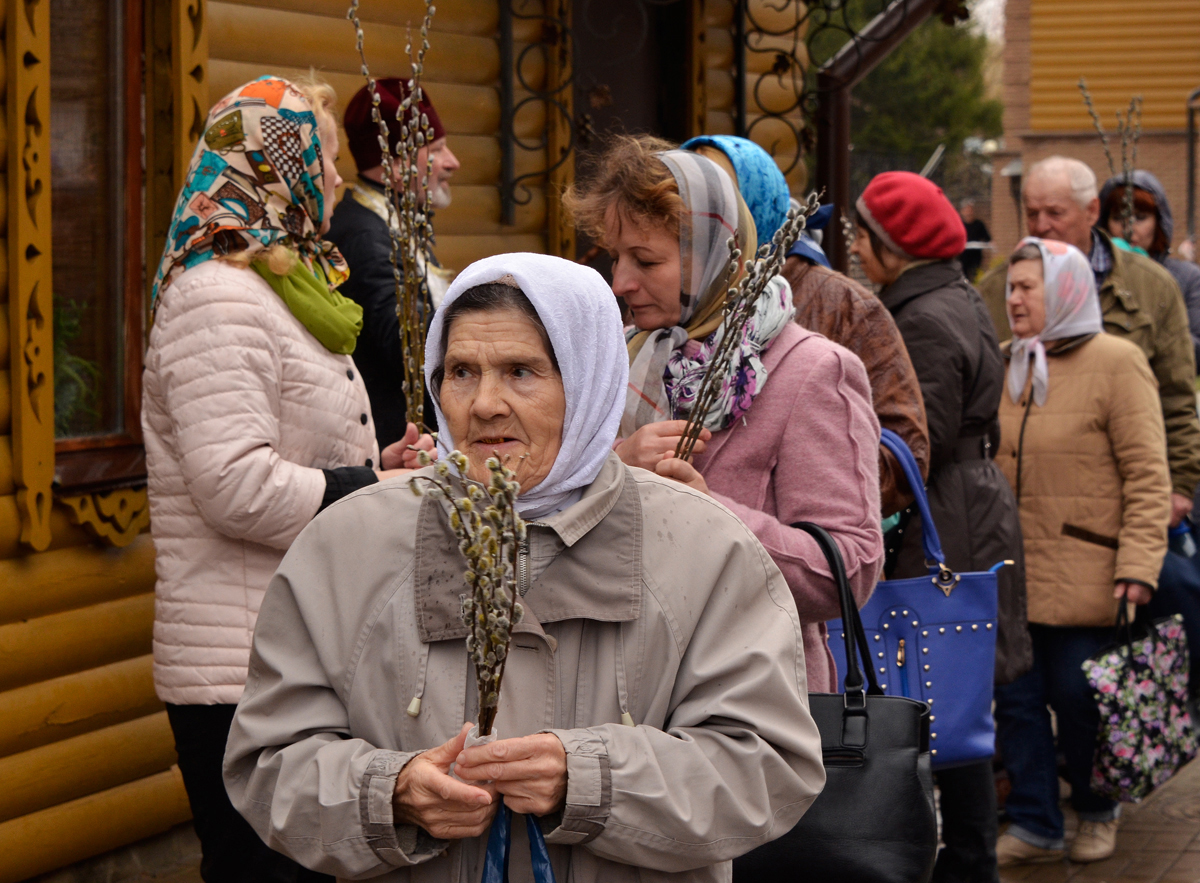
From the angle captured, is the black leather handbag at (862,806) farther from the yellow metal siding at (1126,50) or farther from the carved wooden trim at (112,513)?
the yellow metal siding at (1126,50)

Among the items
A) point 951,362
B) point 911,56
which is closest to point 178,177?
point 951,362

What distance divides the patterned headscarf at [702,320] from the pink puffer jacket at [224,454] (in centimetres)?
82

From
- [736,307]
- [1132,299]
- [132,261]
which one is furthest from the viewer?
[1132,299]

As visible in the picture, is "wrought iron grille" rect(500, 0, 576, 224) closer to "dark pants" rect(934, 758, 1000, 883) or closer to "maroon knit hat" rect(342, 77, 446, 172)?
"maroon knit hat" rect(342, 77, 446, 172)

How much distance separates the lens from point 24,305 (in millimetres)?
4039

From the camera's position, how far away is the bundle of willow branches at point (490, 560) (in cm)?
171

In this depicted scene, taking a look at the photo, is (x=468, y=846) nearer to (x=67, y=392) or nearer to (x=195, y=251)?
(x=195, y=251)

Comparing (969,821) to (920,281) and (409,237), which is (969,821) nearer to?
(920,281)

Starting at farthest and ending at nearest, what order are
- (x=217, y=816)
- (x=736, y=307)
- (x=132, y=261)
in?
(x=132, y=261) < (x=217, y=816) < (x=736, y=307)

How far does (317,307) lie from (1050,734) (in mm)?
3373

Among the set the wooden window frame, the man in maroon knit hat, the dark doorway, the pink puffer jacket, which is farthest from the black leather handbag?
the dark doorway

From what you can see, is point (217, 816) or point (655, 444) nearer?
point (655, 444)

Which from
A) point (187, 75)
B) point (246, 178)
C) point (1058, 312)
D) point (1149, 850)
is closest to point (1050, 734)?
point (1149, 850)

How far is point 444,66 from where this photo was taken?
6062mm
